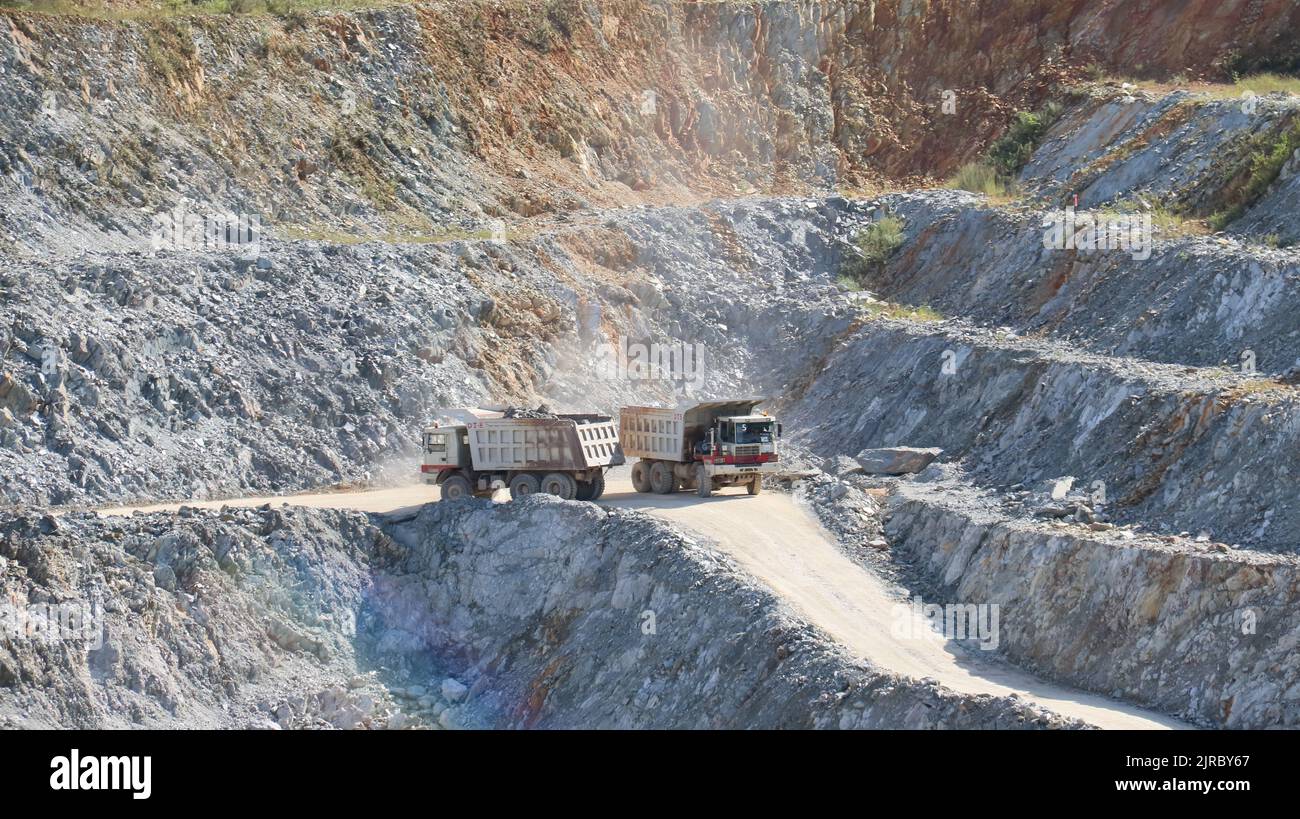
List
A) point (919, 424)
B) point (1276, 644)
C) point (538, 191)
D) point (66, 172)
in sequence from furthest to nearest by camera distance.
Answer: point (538, 191) < point (66, 172) < point (919, 424) < point (1276, 644)

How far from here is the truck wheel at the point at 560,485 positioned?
32844 millimetres

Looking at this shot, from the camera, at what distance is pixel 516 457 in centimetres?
3303

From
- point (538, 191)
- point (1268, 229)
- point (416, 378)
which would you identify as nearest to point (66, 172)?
point (416, 378)

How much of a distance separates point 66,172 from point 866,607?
21.8 m

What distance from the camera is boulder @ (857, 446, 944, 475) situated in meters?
34.1

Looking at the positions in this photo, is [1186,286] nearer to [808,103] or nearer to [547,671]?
[547,671]

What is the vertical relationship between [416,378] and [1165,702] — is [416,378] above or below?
above

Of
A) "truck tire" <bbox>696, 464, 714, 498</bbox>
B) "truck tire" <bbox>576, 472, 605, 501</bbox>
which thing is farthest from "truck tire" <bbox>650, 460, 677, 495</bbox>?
"truck tire" <bbox>576, 472, 605, 501</bbox>

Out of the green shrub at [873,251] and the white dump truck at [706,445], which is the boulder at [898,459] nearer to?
the white dump truck at [706,445]

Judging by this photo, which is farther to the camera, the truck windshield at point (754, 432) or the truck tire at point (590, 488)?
the truck windshield at point (754, 432)

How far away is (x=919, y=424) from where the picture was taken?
35.8 m
